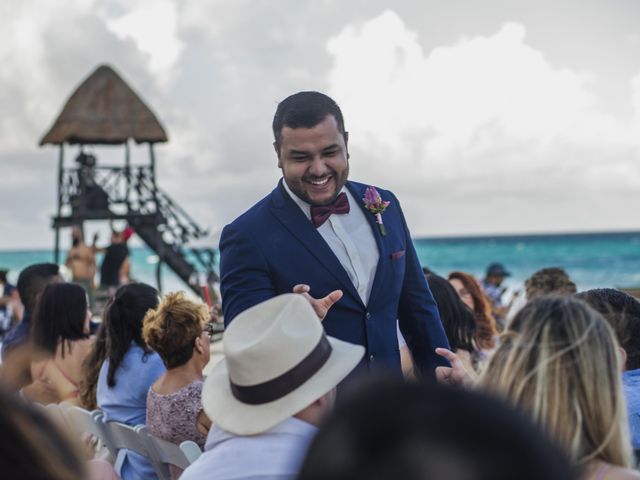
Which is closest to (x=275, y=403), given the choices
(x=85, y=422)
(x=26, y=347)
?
(x=85, y=422)

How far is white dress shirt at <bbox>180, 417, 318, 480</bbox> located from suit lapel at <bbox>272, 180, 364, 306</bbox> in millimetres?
928

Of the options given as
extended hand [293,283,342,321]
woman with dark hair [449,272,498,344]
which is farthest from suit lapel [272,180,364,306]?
woman with dark hair [449,272,498,344]

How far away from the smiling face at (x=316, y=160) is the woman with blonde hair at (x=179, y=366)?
54.7 inches

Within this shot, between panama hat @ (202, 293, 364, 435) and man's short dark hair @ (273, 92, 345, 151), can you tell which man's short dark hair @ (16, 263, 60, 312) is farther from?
panama hat @ (202, 293, 364, 435)

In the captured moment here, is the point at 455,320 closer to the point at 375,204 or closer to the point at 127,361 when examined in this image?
the point at 127,361

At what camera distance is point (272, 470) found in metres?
2.44

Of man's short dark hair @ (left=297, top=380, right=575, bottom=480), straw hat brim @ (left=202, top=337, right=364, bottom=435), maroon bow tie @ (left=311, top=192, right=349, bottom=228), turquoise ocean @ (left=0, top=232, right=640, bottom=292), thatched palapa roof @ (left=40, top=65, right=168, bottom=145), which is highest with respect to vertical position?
thatched palapa roof @ (left=40, top=65, right=168, bottom=145)

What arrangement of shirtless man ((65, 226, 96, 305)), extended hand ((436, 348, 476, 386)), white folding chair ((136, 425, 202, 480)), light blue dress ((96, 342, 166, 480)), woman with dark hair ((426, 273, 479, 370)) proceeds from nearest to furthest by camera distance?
extended hand ((436, 348, 476, 386)) → white folding chair ((136, 425, 202, 480)) → light blue dress ((96, 342, 166, 480)) → woman with dark hair ((426, 273, 479, 370)) → shirtless man ((65, 226, 96, 305))

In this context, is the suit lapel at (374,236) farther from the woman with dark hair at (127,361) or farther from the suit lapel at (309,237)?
the woman with dark hair at (127,361)

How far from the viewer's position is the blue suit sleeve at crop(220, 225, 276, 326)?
10.9 feet

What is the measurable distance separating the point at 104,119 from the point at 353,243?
68.1 feet

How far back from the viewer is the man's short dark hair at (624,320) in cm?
352

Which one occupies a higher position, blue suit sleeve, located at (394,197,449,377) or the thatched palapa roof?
the thatched palapa roof

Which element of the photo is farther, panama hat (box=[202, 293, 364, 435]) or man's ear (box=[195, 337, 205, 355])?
man's ear (box=[195, 337, 205, 355])
